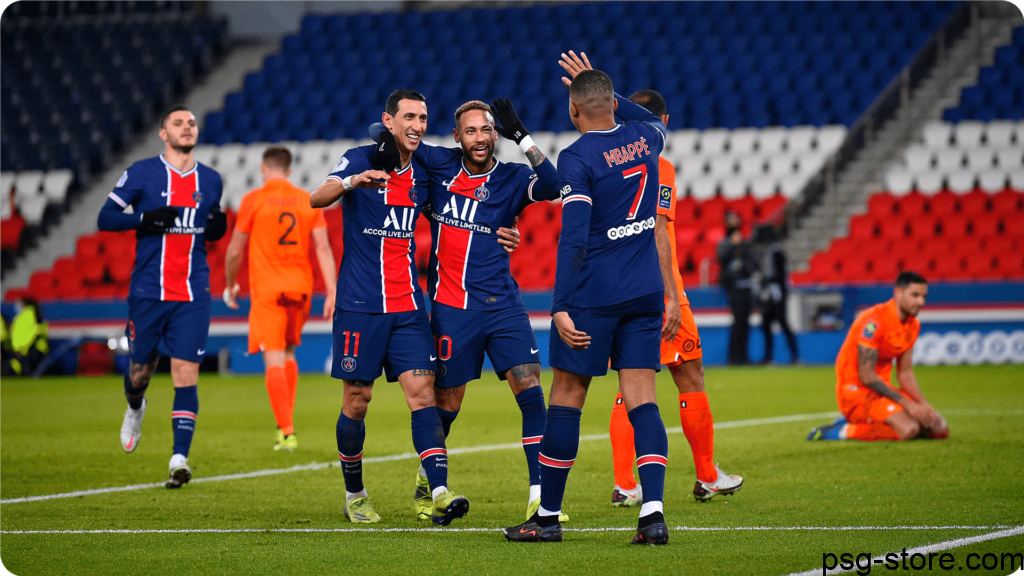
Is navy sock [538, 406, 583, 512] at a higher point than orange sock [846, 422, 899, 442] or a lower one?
higher

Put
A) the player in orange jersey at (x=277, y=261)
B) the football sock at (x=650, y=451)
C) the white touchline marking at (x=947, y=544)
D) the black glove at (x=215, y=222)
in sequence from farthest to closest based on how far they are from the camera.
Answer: the player in orange jersey at (x=277, y=261), the black glove at (x=215, y=222), the football sock at (x=650, y=451), the white touchline marking at (x=947, y=544)

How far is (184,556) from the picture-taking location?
4805mm

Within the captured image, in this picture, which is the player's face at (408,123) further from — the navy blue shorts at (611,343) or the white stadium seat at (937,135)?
the white stadium seat at (937,135)

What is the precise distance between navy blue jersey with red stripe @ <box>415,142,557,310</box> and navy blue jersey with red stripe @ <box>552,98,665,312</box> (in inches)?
34.5

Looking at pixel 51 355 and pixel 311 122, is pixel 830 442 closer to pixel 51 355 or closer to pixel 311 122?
pixel 51 355

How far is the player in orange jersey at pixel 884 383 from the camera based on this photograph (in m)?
8.99

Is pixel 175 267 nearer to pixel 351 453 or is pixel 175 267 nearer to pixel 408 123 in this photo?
pixel 351 453

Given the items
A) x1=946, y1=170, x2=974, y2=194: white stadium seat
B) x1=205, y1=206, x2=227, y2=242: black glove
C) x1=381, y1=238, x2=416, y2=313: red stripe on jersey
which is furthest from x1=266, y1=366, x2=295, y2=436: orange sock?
x1=946, y1=170, x2=974, y2=194: white stadium seat

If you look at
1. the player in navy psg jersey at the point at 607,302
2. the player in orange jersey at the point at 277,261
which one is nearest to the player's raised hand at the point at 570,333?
the player in navy psg jersey at the point at 607,302

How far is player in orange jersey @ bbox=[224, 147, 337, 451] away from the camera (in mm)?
9281

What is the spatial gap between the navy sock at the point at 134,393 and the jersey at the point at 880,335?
5.42 meters

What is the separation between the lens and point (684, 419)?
648 cm

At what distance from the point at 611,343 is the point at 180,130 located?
156 inches

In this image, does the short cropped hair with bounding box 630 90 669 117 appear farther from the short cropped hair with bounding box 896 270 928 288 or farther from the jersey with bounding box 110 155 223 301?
the short cropped hair with bounding box 896 270 928 288
